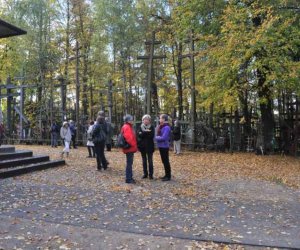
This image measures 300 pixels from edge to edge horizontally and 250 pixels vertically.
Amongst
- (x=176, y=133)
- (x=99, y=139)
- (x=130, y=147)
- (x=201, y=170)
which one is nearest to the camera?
(x=130, y=147)

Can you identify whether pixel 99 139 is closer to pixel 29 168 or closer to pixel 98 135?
pixel 98 135

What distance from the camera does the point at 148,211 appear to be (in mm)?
7113

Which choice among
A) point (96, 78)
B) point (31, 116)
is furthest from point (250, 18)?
point (31, 116)

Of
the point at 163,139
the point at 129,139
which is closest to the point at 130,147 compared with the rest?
the point at 129,139

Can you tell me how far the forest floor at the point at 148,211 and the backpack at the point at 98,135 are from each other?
3.17 feet

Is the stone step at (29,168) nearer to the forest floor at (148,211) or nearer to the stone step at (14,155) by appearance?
the forest floor at (148,211)

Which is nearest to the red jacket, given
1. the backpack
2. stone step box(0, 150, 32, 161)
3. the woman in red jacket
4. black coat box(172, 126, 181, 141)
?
the woman in red jacket

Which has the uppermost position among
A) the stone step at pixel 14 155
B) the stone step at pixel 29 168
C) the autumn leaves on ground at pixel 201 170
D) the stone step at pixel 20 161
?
the stone step at pixel 14 155

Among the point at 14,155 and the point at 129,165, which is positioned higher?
the point at 14,155

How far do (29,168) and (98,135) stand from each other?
87.2 inches

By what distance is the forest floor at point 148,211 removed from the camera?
17.9ft

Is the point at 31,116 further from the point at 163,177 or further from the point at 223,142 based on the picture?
the point at 163,177

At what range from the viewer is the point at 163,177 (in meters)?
10.6

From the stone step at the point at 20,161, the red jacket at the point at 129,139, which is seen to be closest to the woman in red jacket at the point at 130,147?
the red jacket at the point at 129,139
